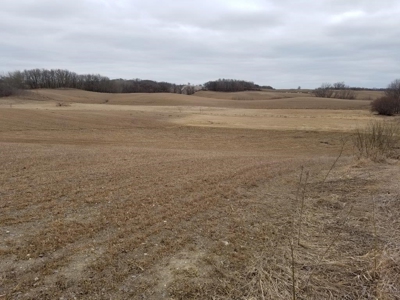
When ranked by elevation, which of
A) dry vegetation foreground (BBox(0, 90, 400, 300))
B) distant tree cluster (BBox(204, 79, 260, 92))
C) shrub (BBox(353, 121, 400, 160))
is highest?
distant tree cluster (BBox(204, 79, 260, 92))

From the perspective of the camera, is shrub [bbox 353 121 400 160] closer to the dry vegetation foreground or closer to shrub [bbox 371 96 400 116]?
the dry vegetation foreground

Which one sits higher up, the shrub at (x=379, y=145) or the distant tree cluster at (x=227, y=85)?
the distant tree cluster at (x=227, y=85)

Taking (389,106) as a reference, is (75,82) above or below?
above

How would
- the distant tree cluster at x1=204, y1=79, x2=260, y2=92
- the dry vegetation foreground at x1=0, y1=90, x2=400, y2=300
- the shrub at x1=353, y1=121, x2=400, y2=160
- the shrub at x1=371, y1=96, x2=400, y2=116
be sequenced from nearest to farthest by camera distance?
1. the dry vegetation foreground at x1=0, y1=90, x2=400, y2=300
2. the shrub at x1=353, y1=121, x2=400, y2=160
3. the shrub at x1=371, y1=96, x2=400, y2=116
4. the distant tree cluster at x1=204, y1=79, x2=260, y2=92

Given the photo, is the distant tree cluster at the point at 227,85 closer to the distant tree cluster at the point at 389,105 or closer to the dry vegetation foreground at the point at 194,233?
the distant tree cluster at the point at 389,105

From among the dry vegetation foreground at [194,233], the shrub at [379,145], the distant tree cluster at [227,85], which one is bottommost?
the dry vegetation foreground at [194,233]

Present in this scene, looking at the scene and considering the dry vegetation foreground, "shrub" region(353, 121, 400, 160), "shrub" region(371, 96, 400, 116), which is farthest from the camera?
"shrub" region(371, 96, 400, 116)

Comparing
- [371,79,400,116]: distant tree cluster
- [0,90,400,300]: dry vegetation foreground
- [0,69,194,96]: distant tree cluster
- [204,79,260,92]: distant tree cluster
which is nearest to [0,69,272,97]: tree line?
[0,69,194,96]: distant tree cluster

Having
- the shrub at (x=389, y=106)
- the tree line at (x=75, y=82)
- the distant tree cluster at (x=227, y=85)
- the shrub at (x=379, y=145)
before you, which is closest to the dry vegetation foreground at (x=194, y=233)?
the shrub at (x=379, y=145)

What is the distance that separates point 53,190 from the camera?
6113mm

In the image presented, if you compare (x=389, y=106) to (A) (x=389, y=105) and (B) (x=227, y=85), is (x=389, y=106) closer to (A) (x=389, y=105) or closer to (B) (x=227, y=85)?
(A) (x=389, y=105)

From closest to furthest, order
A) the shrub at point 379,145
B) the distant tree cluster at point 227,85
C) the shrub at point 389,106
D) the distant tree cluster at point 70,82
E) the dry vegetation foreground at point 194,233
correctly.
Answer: the dry vegetation foreground at point 194,233, the shrub at point 379,145, the shrub at point 389,106, the distant tree cluster at point 70,82, the distant tree cluster at point 227,85

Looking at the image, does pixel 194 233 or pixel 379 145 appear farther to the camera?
pixel 379 145

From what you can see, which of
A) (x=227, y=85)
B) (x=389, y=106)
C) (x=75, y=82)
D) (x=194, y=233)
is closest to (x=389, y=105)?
(x=389, y=106)
